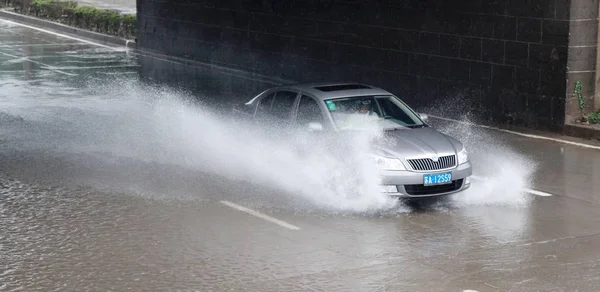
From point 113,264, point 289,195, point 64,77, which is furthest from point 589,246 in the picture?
point 64,77

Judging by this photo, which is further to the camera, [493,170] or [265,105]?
[493,170]

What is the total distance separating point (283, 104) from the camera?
13898 mm

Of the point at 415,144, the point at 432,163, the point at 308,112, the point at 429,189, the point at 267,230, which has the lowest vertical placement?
the point at 267,230

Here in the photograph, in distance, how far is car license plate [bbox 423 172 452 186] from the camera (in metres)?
12.0

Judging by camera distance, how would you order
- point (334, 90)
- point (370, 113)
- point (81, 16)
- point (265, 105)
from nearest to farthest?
point (370, 113), point (334, 90), point (265, 105), point (81, 16)

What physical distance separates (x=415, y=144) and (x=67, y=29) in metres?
24.3

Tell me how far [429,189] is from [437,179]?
0.14 meters

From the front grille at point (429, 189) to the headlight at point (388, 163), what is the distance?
24 cm

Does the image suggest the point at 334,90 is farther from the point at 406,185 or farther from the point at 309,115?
the point at 406,185

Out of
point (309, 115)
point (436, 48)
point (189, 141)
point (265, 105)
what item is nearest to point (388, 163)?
point (309, 115)

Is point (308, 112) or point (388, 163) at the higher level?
point (308, 112)

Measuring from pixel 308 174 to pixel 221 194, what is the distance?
1.07m

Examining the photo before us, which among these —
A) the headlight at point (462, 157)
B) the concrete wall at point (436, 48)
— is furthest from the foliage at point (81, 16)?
the headlight at point (462, 157)

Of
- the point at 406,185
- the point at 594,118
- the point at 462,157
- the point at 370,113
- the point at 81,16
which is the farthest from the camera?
the point at 81,16
